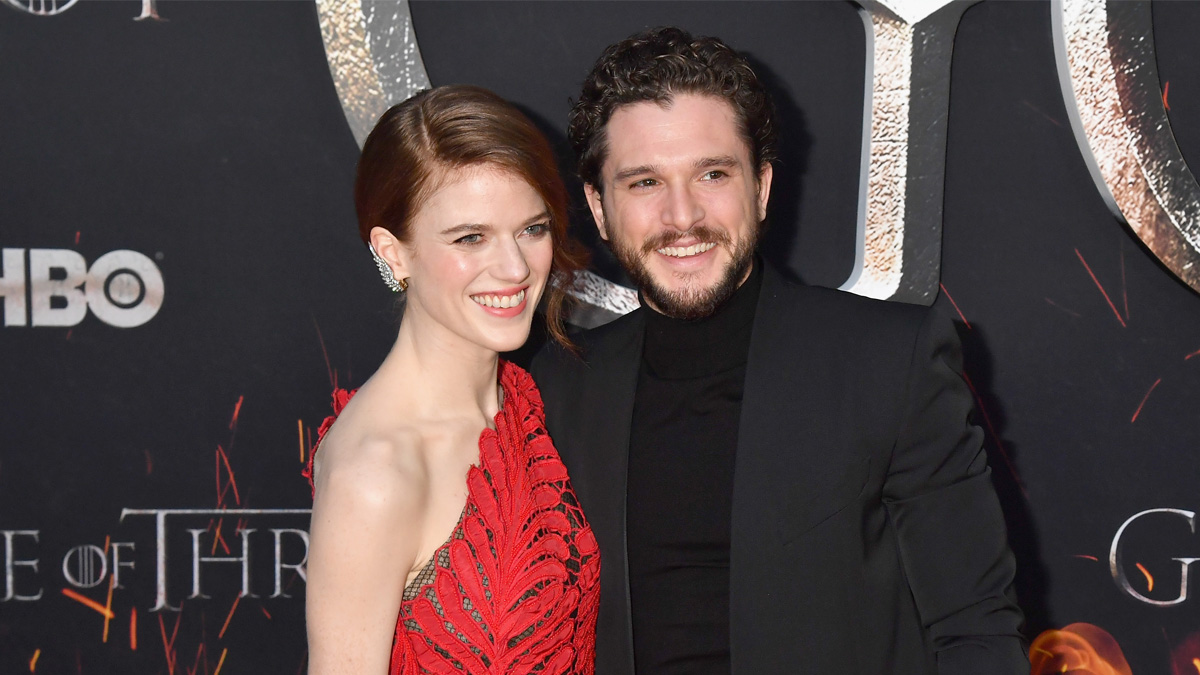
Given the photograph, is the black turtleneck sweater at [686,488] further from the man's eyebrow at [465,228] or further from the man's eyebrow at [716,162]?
the man's eyebrow at [465,228]

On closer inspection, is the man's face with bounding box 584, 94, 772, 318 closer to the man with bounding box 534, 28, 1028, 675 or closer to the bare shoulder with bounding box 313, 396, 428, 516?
the man with bounding box 534, 28, 1028, 675

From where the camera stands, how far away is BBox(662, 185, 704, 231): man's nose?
1.66 metres

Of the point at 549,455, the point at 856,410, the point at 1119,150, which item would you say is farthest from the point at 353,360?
the point at 1119,150

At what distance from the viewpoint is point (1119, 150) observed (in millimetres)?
2125

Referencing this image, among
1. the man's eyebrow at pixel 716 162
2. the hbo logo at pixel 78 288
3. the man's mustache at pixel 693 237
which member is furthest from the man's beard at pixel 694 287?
the hbo logo at pixel 78 288

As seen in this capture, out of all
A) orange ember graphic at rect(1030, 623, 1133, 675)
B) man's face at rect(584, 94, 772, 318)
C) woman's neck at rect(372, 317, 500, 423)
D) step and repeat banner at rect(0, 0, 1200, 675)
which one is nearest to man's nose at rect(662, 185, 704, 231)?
man's face at rect(584, 94, 772, 318)

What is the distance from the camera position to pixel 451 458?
1.54m

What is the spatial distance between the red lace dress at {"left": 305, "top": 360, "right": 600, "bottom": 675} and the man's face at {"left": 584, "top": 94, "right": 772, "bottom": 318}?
1.39 ft

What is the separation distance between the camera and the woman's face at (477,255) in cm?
152

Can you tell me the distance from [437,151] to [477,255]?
0.60 ft

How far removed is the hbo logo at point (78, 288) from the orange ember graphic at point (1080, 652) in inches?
91.6

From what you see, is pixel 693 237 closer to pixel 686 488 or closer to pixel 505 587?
pixel 686 488

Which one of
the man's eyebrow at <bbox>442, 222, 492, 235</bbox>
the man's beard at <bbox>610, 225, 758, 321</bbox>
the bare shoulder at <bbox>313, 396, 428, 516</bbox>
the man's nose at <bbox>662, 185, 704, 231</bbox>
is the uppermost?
the man's nose at <bbox>662, 185, 704, 231</bbox>

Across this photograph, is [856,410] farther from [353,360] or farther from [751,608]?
[353,360]
